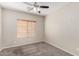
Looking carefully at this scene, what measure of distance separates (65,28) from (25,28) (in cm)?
279

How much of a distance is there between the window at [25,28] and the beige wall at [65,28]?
4.34 ft

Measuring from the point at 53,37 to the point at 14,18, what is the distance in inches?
113

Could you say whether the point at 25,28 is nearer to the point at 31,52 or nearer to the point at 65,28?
the point at 31,52

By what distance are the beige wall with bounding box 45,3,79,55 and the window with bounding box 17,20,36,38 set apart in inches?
52.1

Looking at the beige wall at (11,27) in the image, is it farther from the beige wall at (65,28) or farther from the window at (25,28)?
the beige wall at (65,28)

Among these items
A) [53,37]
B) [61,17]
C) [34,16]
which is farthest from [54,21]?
[34,16]

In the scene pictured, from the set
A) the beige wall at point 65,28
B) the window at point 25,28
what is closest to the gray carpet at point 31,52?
the beige wall at point 65,28

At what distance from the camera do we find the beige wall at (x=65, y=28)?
10.1 ft

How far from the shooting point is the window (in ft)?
15.4

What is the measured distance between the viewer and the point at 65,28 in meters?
3.67

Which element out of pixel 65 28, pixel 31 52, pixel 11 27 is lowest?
pixel 31 52

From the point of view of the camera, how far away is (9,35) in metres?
4.11

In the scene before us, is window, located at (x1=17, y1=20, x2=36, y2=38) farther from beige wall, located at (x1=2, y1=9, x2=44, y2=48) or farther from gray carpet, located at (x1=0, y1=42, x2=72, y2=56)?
gray carpet, located at (x1=0, y1=42, x2=72, y2=56)

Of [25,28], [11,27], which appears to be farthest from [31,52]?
[25,28]
